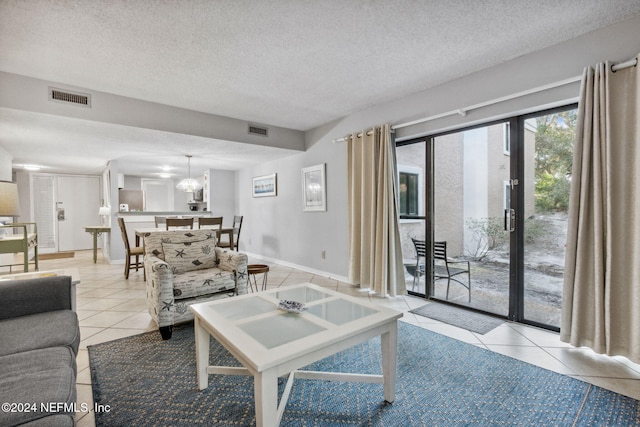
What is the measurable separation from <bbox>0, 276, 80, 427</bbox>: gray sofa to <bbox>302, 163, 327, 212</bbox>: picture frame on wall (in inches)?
125

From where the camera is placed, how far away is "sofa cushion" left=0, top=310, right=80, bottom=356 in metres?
1.36

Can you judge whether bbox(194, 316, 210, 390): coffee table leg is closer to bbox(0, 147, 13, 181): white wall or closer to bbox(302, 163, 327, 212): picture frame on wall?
bbox(302, 163, 327, 212): picture frame on wall

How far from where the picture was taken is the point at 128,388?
67.6 inches

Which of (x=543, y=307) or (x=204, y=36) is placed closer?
(x=204, y=36)

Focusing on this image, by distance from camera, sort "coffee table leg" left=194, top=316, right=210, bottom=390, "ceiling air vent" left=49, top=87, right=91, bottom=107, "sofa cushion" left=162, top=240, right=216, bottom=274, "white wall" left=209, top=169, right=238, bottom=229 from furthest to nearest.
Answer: "white wall" left=209, top=169, right=238, bottom=229
"ceiling air vent" left=49, top=87, right=91, bottom=107
"sofa cushion" left=162, top=240, right=216, bottom=274
"coffee table leg" left=194, top=316, right=210, bottom=390

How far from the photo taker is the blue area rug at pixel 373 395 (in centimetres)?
148

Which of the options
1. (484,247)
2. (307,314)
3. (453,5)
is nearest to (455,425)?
(307,314)

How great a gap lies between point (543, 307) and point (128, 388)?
3.27 m

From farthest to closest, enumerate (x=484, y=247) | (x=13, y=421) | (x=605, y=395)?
(x=484, y=247), (x=605, y=395), (x=13, y=421)

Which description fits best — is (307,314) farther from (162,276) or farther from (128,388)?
(162,276)

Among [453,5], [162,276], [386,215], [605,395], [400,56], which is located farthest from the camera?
[386,215]

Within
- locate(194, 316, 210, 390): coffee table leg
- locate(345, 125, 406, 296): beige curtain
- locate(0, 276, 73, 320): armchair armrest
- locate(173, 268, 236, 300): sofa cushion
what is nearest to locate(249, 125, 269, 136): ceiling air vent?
locate(345, 125, 406, 296): beige curtain

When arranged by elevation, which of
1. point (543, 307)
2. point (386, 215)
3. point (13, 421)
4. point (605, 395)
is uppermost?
point (386, 215)

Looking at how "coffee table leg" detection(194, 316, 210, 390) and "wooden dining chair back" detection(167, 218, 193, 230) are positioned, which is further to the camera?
"wooden dining chair back" detection(167, 218, 193, 230)
